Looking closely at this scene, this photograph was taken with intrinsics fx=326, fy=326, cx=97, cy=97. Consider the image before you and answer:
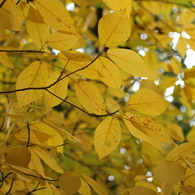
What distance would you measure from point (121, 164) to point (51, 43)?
1068 millimetres

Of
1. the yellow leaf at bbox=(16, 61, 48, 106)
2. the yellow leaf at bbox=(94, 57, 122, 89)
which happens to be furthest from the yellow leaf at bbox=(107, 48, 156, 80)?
the yellow leaf at bbox=(16, 61, 48, 106)

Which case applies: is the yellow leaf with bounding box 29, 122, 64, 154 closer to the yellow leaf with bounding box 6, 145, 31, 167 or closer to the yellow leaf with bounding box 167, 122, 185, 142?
the yellow leaf with bounding box 6, 145, 31, 167

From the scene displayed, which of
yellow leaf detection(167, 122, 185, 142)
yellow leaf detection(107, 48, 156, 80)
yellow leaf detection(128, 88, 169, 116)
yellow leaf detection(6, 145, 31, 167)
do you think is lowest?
Result: yellow leaf detection(167, 122, 185, 142)

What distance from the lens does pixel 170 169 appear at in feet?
1.69

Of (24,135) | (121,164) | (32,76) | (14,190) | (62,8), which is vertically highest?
(62,8)

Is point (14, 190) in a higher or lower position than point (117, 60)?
lower

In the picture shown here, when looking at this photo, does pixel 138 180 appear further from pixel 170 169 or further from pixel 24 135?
pixel 24 135

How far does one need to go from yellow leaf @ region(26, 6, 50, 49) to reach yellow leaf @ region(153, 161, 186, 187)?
0.28 metres

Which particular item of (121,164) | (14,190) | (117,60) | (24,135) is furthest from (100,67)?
(121,164)

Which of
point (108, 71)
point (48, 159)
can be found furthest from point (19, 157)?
point (108, 71)

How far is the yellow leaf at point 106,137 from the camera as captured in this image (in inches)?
21.7

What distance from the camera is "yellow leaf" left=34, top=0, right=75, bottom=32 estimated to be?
0.50 metres

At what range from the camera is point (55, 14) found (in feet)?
1.65

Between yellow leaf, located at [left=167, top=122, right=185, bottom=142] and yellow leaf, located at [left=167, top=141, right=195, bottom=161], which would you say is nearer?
yellow leaf, located at [left=167, top=141, right=195, bottom=161]
